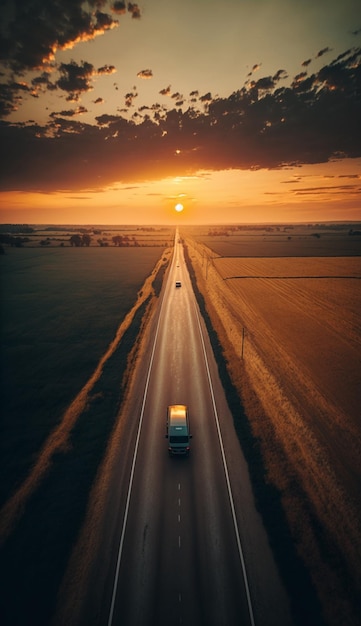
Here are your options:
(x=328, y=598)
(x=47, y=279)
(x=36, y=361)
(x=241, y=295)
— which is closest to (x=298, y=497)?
(x=328, y=598)

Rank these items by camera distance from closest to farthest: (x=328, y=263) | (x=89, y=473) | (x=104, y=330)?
(x=89, y=473) < (x=104, y=330) < (x=328, y=263)

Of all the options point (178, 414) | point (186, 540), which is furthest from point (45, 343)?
point (186, 540)

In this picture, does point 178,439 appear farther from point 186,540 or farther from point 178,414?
point 186,540

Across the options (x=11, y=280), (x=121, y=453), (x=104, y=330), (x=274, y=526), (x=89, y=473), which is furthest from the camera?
(x=11, y=280)

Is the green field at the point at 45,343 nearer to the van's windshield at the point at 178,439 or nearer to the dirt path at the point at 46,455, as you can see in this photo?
the dirt path at the point at 46,455

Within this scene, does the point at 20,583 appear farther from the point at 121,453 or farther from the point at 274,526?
the point at 274,526

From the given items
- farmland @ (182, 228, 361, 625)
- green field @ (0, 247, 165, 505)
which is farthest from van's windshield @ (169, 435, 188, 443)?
green field @ (0, 247, 165, 505)

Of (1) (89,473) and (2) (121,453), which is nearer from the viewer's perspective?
(1) (89,473)
